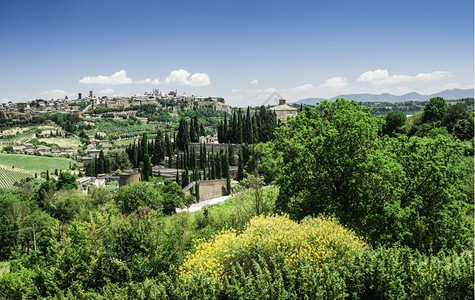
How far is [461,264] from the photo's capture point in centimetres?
721

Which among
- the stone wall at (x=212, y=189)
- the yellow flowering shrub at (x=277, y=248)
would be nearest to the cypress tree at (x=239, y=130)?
the stone wall at (x=212, y=189)

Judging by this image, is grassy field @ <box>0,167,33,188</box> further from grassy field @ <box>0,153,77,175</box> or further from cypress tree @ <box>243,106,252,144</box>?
cypress tree @ <box>243,106,252,144</box>

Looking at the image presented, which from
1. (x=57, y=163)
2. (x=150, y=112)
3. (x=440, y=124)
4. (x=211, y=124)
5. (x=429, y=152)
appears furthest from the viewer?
(x=150, y=112)

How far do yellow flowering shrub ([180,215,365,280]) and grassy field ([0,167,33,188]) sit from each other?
74.7 metres

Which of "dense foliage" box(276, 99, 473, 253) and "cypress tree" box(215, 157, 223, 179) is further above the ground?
"dense foliage" box(276, 99, 473, 253)

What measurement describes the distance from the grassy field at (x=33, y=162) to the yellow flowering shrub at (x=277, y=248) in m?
83.1

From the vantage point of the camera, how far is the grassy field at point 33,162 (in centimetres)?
8281

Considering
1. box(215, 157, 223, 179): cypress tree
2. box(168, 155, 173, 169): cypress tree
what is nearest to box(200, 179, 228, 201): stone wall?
box(215, 157, 223, 179): cypress tree

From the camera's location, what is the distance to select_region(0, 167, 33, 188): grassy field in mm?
70125

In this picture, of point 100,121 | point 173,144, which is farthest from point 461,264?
point 100,121

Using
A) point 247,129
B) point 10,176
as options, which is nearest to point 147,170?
point 247,129

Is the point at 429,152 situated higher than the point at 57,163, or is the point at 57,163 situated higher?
the point at 429,152

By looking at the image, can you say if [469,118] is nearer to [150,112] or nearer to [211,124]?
[211,124]

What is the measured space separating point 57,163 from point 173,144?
49.4 metres
